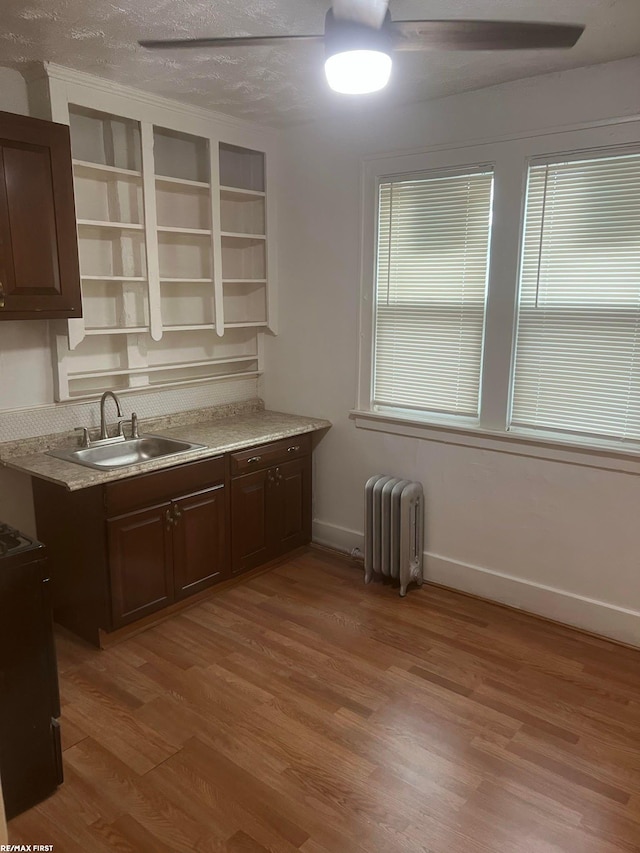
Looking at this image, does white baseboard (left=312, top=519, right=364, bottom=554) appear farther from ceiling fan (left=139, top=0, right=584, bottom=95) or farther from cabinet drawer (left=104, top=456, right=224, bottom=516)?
ceiling fan (left=139, top=0, right=584, bottom=95)

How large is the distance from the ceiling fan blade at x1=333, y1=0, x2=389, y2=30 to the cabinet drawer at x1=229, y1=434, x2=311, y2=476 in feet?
7.26

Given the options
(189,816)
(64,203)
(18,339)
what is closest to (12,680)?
(189,816)

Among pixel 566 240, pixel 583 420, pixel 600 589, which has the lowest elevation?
pixel 600 589

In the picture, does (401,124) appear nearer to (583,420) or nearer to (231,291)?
(231,291)

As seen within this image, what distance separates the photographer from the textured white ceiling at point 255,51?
2.21 m

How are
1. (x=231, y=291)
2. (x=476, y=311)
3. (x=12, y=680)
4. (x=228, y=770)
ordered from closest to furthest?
(x=12, y=680)
(x=228, y=770)
(x=476, y=311)
(x=231, y=291)

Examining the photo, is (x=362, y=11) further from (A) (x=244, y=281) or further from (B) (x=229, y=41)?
(A) (x=244, y=281)

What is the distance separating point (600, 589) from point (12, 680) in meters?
2.63

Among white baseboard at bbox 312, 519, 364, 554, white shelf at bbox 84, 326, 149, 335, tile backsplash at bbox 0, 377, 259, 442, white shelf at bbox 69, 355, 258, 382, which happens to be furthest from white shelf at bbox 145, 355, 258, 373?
white baseboard at bbox 312, 519, 364, 554

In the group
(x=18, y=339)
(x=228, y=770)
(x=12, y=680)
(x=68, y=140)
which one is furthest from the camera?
(x=18, y=339)

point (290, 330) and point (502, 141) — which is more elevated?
point (502, 141)

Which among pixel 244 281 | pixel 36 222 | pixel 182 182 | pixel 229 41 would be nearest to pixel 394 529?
pixel 244 281

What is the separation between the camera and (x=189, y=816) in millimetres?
2025

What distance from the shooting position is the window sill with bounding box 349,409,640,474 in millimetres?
2945
